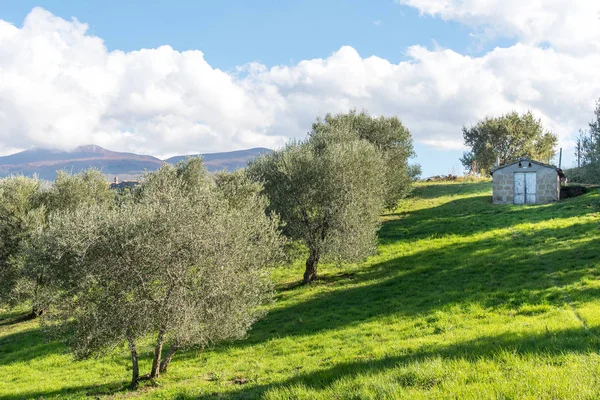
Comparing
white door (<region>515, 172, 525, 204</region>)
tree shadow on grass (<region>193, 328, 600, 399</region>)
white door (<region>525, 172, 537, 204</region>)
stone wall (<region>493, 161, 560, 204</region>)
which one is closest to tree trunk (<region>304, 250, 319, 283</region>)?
tree shadow on grass (<region>193, 328, 600, 399</region>)

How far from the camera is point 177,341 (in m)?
16.1

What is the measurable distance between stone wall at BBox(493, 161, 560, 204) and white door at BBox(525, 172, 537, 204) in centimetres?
33

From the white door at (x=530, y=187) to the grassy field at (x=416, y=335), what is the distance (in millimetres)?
10840

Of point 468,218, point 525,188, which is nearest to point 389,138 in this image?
point 468,218

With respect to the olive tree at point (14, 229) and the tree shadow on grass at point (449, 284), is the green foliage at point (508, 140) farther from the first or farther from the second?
the olive tree at point (14, 229)

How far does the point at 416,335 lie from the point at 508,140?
77.6 meters

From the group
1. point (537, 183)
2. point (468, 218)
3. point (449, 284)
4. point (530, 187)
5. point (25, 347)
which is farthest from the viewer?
point (530, 187)

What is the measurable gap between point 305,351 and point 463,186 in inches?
2242

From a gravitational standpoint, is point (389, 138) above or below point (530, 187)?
above

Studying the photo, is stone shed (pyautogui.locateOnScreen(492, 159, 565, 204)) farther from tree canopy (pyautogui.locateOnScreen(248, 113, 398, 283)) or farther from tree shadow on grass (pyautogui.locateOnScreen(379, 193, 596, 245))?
tree canopy (pyautogui.locateOnScreen(248, 113, 398, 283))

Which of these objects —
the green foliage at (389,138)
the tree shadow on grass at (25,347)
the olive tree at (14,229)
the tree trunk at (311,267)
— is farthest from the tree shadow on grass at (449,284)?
the olive tree at (14,229)

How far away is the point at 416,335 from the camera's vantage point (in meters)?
16.8

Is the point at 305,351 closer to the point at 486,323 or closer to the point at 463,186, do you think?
the point at 486,323

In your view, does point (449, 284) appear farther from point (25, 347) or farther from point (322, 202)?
point (25, 347)
